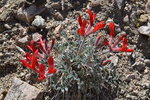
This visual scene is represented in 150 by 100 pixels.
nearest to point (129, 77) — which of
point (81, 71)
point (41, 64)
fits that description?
point (81, 71)

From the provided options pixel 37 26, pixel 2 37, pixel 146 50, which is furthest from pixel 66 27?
pixel 146 50

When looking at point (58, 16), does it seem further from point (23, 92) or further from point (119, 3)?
point (23, 92)

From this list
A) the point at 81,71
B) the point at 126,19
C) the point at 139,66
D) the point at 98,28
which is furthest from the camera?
the point at 126,19

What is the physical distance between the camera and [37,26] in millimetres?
3869

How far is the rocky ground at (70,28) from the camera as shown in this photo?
3.55 meters

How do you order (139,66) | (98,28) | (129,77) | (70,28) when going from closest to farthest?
1. (98,28)
2. (129,77)
3. (139,66)
4. (70,28)

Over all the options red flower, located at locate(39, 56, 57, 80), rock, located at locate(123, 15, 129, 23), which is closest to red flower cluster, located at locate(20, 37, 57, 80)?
red flower, located at locate(39, 56, 57, 80)

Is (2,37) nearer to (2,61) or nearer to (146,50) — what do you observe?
(2,61)

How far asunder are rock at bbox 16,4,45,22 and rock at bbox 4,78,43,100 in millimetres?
972

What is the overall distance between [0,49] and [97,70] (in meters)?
1.28

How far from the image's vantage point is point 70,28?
12.8 ft

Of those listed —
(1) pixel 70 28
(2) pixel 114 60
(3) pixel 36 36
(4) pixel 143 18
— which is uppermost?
(3) pixel 36 36

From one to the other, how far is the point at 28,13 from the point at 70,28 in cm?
59

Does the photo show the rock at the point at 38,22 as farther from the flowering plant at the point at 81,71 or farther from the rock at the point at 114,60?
the rock at the point at 114,60
